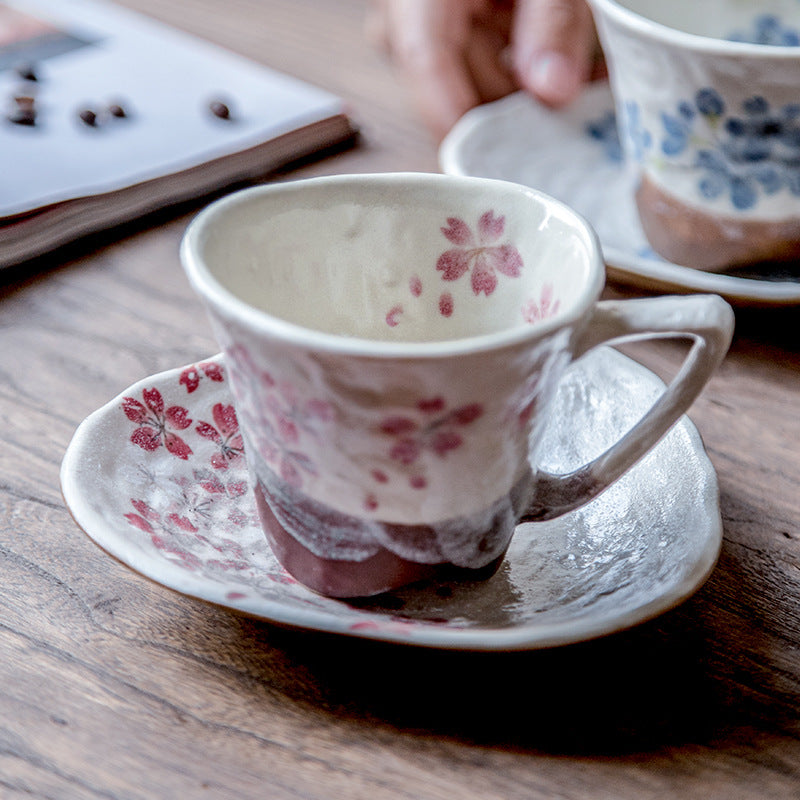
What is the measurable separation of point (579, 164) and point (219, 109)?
0.27m

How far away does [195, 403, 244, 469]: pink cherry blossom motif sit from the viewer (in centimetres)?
42

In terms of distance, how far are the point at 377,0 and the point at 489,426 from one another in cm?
80

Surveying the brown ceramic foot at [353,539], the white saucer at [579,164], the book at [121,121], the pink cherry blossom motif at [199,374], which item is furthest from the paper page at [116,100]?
the brown ceramic foot at [353,539]

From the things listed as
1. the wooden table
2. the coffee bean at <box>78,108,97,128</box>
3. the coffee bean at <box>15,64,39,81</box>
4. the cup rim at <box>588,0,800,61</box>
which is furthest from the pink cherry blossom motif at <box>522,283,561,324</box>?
the coffee bean at <box>15,64,39,81</box>

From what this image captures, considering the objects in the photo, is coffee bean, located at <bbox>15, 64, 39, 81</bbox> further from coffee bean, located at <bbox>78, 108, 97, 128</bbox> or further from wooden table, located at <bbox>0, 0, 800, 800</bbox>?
wooden table, located at <bbox>0, 0, 800, 800</bbox>

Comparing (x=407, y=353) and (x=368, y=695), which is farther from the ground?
(x=407, y=353)

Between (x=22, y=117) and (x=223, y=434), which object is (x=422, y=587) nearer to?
(x=223, y=434)

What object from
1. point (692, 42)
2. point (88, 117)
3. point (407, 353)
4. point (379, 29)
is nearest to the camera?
point (407, 353)

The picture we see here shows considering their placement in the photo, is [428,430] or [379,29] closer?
[428,430]

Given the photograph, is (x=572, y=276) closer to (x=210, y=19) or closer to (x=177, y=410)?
(x=177, y=410)

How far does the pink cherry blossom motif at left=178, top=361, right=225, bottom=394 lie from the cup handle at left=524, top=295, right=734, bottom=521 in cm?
15

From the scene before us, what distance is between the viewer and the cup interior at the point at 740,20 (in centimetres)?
72

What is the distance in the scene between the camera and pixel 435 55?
2.74 feet

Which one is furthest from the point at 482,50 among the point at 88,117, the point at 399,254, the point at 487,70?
the point at 399,254
